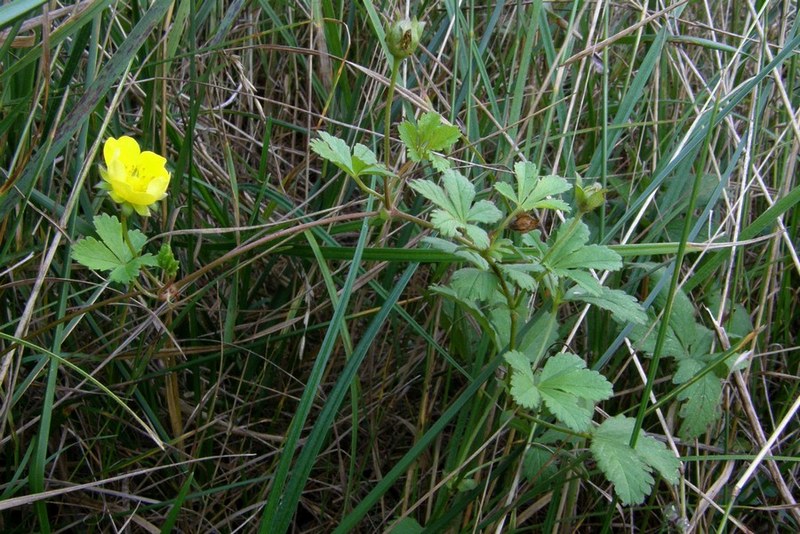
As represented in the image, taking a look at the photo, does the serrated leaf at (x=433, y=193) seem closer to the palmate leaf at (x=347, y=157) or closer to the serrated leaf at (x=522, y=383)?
the palmate leaf at (x=347, y=157)

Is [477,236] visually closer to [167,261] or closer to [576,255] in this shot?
[576,255]

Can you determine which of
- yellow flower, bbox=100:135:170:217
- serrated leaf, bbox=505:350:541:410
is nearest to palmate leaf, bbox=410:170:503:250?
serrated leaf, bbox=505:350:541:410

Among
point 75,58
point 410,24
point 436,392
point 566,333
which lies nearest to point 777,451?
point 566,333

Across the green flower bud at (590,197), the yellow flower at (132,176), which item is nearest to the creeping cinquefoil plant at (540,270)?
the green flower bud at (590,197)

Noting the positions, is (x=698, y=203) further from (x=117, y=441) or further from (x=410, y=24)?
(x=117, y=441)

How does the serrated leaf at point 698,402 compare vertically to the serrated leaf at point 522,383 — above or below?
below

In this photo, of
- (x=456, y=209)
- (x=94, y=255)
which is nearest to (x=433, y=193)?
(x=456, y=209)
